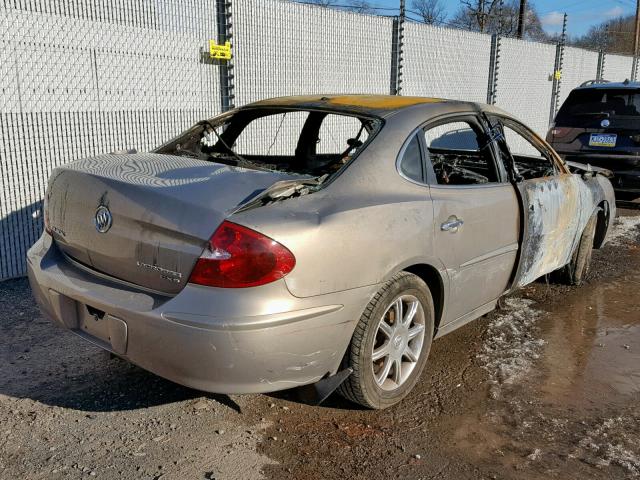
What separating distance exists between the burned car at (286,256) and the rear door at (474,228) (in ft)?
0.04

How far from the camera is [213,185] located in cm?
277

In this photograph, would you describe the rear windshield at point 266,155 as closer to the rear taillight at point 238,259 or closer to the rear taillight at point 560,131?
the rear taillight at point 238,259

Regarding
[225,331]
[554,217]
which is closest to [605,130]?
[554,217]

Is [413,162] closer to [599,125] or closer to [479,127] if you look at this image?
[479,127]

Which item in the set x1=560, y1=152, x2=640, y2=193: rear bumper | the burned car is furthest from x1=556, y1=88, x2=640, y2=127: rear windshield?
the burned car

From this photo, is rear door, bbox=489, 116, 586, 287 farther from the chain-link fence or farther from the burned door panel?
the chain-link fence

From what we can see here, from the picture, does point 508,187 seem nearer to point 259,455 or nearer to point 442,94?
point 259,455

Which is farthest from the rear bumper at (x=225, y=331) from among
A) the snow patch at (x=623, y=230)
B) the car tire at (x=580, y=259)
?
the snow patch at (x=623, y=230)

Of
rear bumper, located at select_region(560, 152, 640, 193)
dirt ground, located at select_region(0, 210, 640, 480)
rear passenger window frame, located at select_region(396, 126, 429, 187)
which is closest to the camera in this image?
dirt ground, located at select_region(0, 210, 640, 480)

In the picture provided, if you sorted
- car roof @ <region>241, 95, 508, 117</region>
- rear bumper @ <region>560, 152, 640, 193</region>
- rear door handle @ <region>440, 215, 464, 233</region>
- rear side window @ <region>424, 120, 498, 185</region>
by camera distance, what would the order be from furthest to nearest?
rear bumper @ <region>560, 152, 640, 193</region> → rear side window @ <region>424, 120, 498, 185</region> → car roof @ <region>241, 95, 508, 117</region> → rear door handle @ <region>440, 215, 464, 233</region>

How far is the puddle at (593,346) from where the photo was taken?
A: 3551 mm

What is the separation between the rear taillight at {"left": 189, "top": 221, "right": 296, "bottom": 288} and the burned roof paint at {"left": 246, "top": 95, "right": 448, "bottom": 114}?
4.38 ft

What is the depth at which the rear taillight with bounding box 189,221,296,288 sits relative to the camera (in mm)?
2486

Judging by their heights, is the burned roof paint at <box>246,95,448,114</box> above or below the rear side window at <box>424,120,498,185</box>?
above
